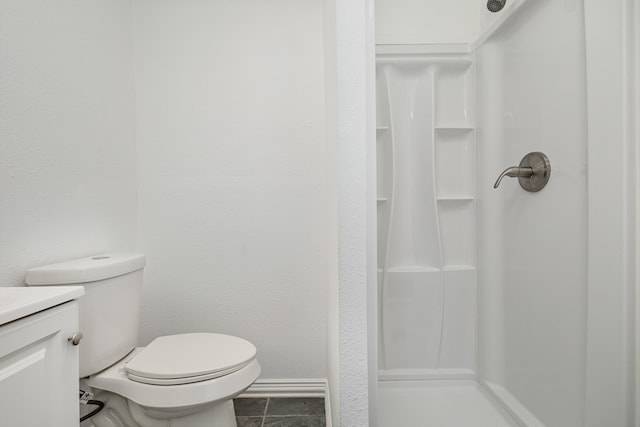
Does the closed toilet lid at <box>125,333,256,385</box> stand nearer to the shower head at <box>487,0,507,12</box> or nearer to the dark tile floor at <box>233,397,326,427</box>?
the dark tile floor at <box>233,397,326,427</box>

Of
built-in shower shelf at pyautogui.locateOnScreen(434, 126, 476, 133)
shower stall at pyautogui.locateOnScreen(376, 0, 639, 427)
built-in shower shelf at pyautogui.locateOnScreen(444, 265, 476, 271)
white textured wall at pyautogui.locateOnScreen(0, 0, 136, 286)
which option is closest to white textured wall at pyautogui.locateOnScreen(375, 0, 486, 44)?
shower stall at pyautogui.locateOnScreen(376, 0, 639, 427)

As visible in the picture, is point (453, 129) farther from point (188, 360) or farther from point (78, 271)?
point (78, 271)

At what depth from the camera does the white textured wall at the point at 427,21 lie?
161 cm

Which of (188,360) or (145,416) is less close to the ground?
(188,360)

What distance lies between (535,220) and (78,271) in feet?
5.18

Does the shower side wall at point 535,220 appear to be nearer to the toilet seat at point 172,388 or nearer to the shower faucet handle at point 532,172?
the shower faucet handle at point 532,172

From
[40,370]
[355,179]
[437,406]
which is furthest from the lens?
[437,406]

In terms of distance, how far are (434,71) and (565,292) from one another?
Result: 1083 millimetres

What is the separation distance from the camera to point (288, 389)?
60.8 inches

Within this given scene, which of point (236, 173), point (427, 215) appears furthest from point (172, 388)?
point (427, 215)

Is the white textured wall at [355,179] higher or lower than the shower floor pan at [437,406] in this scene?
higher

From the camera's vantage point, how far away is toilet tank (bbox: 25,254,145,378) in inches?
38.7

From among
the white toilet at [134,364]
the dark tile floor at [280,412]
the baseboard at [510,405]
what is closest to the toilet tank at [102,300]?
the white toilet at [134,364]

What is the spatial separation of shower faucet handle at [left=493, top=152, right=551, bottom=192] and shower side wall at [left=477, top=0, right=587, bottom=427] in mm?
30
